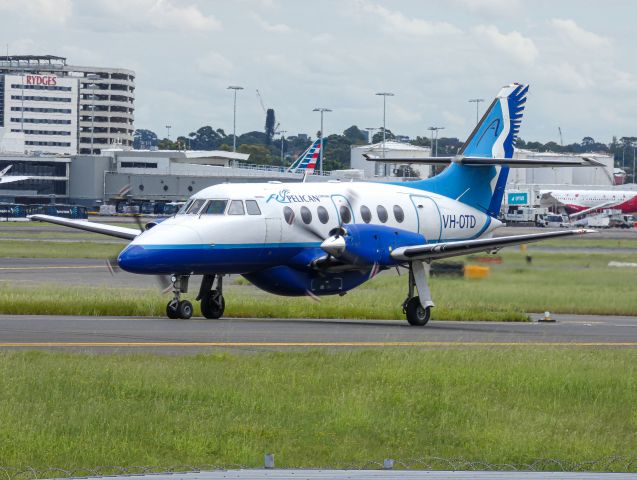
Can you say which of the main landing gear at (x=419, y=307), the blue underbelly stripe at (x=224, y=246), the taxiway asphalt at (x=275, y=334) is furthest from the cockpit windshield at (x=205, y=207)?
the main landing gear at (x=419, y=307)

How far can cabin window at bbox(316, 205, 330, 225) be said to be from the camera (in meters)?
30.0

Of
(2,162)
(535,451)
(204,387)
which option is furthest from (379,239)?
(2,162)

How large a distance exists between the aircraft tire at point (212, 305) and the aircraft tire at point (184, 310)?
82 centimetres

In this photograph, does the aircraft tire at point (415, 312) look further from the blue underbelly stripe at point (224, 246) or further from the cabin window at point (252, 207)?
the cabin window at point (252, 207)

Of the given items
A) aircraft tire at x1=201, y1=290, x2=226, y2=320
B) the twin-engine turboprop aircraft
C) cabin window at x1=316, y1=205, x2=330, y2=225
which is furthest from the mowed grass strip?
cabin window at x1=316, y1=205, x2=330, y2=225

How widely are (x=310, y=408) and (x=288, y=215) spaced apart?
13.6 metres

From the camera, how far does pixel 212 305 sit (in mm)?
29219

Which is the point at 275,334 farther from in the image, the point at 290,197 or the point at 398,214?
the point at 398,214

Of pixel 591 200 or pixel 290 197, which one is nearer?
pixel 290 197

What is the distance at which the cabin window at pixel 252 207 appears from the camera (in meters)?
28.8

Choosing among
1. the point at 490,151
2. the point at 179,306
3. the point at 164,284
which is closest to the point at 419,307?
the point at 179,306

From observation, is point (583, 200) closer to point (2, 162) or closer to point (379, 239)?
point (2, 162)

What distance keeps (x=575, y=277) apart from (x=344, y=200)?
7.97m

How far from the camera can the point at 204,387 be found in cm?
1714
